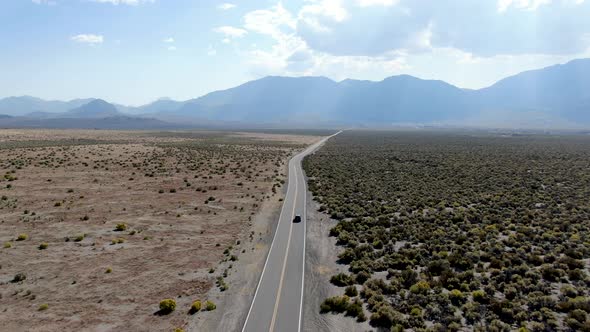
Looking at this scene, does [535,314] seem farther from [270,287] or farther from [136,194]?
[136,194]

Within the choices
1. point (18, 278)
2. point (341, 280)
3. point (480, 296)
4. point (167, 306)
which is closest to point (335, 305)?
point (341, 280)

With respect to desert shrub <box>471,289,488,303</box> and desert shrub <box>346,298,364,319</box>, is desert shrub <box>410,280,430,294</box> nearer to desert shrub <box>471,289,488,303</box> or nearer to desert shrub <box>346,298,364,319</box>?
desert shrub <box>471,289,488,303</box>

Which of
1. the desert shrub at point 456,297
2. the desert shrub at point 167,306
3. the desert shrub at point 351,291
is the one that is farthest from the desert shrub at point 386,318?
the desert shrub at point 167,306

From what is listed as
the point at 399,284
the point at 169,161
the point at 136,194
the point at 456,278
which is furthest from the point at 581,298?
the point at 169,161

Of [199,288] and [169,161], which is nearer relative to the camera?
[199,288]

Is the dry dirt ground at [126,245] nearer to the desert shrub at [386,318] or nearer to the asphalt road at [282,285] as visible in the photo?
the asphalt road at [282,285]
